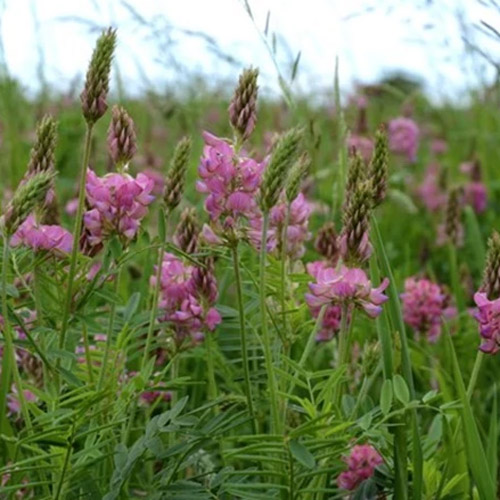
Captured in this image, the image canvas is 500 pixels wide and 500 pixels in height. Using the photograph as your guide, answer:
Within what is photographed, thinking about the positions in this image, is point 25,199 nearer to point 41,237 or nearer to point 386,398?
point 41,237

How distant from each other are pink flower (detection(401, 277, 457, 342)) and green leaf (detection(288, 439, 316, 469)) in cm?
99

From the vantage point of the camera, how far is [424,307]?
2.08m

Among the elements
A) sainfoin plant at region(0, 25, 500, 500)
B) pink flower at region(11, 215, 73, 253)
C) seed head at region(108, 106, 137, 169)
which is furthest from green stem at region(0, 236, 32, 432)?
seed head at region(108, 106, 137, 169)

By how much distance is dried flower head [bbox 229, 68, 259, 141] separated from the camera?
1.26 m

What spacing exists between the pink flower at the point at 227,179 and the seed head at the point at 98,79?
133 millimetres

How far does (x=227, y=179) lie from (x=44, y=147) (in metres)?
0.22

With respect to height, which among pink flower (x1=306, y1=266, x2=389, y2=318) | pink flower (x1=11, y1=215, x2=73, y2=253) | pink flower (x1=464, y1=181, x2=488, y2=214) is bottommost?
pink flower (x1=306, y1=266, x2=389, y2=318)

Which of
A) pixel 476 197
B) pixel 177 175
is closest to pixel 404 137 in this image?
pixel 476 197

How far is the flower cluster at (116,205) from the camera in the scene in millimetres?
1257

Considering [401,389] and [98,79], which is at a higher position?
[98,79]

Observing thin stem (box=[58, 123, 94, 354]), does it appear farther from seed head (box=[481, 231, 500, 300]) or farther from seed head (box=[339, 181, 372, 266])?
seed head (box=[481, 231, 500, 300])

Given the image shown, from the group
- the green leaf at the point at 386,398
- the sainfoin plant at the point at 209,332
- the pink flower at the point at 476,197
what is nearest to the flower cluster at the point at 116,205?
the sainfoin plant at the point at 209,332

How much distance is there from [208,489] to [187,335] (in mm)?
324

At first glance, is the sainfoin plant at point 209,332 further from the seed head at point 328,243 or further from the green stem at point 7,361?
the seed head at point 328,243
